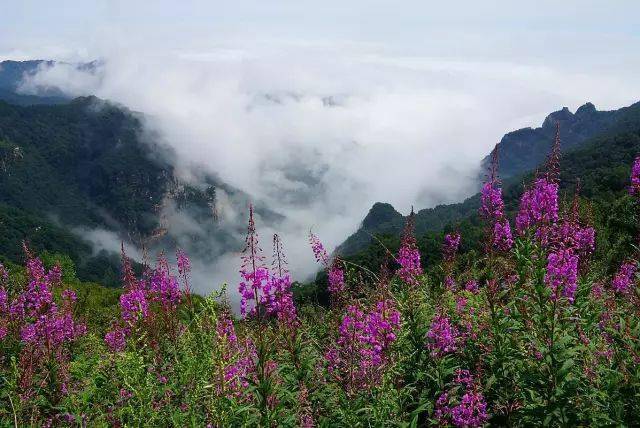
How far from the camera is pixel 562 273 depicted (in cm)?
609

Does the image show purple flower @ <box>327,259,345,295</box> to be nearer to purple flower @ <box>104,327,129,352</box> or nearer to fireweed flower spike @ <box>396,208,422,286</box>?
fireweed flower spike @ <box>396,208,422,286</box>

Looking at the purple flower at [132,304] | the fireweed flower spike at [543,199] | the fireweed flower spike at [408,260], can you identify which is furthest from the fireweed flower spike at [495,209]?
the purple flower at [132,304]

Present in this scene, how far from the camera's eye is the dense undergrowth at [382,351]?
5.41 meters

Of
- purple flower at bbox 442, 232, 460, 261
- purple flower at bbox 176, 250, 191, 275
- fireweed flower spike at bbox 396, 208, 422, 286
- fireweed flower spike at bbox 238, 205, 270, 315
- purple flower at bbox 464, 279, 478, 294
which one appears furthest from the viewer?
purple flower at bbox 176, 250, 191, 275

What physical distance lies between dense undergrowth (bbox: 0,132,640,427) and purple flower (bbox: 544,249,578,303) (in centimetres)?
3

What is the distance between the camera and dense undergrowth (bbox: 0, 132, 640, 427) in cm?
541

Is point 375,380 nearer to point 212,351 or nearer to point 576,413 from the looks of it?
point 212,351

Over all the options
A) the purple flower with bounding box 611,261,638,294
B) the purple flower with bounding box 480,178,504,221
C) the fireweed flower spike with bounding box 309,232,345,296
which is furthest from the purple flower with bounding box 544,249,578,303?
the fireweed flower spike with bounding box 309,232,345,296

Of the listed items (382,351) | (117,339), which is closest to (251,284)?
(382,351)

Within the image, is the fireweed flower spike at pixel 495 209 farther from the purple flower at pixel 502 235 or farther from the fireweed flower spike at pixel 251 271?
the fireweed flower spike at pixel 251 271

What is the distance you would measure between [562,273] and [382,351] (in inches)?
101

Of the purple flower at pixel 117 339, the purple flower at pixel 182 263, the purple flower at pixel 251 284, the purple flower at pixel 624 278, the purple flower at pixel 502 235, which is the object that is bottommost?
the purple flower at pixel 117 339

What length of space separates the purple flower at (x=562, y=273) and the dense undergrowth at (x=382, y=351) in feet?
0.09

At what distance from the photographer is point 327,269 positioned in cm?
854
